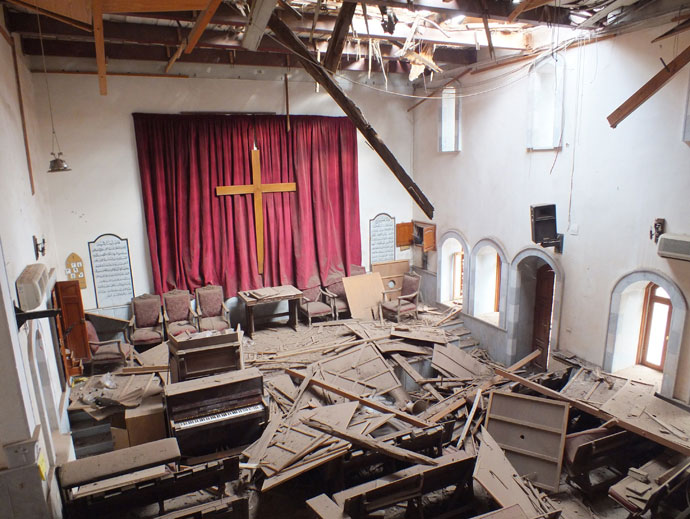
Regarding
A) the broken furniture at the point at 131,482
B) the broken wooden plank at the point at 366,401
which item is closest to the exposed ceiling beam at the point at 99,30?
the broken furniture at the point at 131,482

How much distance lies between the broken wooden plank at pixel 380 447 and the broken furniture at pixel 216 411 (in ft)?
3.77

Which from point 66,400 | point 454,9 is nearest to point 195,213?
point 66,400

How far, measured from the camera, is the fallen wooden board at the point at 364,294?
11172 millimetres

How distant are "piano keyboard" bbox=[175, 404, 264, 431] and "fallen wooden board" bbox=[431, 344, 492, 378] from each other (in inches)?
156

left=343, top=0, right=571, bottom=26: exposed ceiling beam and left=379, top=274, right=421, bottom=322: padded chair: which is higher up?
left=343, top=0, right=571, bottom=26: exposed ceiling beam

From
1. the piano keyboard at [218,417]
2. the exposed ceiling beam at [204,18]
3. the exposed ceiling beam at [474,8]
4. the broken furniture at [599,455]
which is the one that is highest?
the exposed ceiling beam at [474,8]

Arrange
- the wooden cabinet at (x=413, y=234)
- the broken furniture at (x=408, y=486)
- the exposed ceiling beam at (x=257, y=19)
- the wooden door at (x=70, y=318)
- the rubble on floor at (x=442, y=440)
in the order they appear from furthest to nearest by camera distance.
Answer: the wooden cabinet at (x=413, y=234) → the wooden door at (x=70, y=318) → the rubble on floor at (x=442, y=440) → the broken furniture at (x=408, y=486) → the exposed ceiling beam at (x=257, y=19)

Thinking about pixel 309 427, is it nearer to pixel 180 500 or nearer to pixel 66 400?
pixel 180 500

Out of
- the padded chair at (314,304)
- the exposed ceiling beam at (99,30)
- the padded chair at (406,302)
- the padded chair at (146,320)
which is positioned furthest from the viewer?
the padded chair at (406,302)

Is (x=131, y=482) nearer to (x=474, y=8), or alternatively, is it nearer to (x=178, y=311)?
(x=178, y=311)

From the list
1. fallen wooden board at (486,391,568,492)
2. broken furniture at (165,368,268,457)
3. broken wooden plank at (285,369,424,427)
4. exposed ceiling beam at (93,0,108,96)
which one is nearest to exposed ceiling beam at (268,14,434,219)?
exposed ceiling beam at (93,0,108,96)

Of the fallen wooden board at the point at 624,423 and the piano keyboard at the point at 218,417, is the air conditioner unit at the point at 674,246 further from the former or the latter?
the piano keyboard at the point at 218,417

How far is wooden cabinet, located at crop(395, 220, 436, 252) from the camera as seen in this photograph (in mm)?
11773

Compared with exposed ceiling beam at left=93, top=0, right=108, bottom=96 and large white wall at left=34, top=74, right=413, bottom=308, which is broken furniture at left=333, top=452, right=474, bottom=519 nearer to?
exposed ceiling beam at left=93, top=0, right=108, bottom=96
